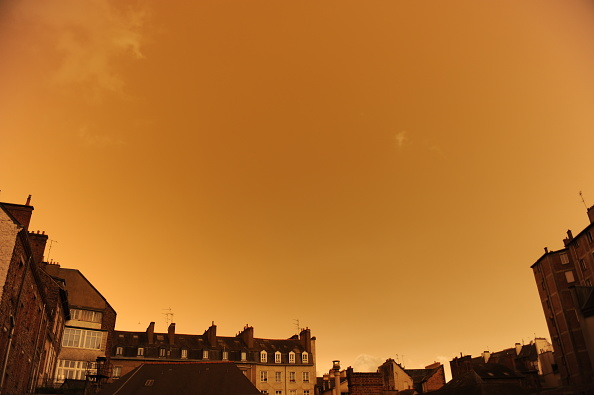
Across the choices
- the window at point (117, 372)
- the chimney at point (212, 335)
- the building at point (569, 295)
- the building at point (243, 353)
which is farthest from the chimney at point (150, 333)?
the building at point (569, 295)

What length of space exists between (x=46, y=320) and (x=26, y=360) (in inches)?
227

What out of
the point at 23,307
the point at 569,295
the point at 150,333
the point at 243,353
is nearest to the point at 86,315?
the point at 150,333

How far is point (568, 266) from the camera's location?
189 feet

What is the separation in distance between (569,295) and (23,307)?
2296 inches

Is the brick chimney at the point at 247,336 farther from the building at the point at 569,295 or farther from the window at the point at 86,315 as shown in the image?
the building at the point at 569,295

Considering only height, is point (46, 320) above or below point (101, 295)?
below

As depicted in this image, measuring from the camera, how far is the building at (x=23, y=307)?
23469 mm

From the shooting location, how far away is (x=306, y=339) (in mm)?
71250

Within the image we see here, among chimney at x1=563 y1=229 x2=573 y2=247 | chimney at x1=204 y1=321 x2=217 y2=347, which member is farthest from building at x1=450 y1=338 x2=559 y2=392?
chimney at x1=204 y1=321 x2=217 y2=347

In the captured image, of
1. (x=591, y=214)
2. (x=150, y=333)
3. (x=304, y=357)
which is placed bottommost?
(x=304, y=357)

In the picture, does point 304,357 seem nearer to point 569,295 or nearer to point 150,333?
point 150,333

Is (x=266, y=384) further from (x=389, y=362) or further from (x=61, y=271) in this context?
(x=61, y=271)

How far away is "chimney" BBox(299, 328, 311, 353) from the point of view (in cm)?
7044

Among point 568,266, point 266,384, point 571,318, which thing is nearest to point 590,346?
point 571,318
